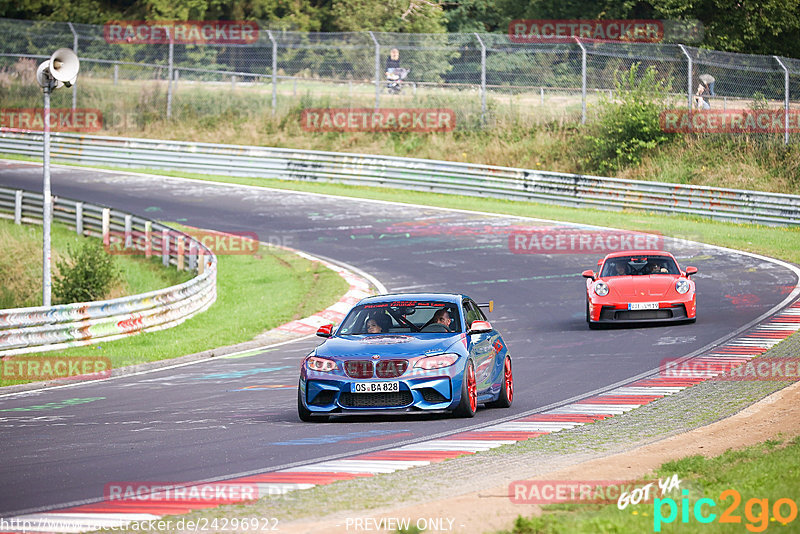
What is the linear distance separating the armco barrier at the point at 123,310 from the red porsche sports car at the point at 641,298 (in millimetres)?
7904

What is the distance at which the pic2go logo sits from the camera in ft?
20.5

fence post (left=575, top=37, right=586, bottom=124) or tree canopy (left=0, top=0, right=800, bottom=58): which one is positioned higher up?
tree canopy (left=0, top=0, right=800, bottom=58)

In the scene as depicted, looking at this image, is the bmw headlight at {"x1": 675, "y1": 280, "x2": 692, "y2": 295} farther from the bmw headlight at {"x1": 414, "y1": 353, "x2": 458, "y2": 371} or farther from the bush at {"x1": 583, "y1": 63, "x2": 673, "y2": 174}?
the bush at {"x1": 583, "y1": 63, "x2": 673, "y2": 174}

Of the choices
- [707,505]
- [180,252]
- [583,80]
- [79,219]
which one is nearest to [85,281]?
[180,252]

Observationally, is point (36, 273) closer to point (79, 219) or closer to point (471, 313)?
point (79, 219)

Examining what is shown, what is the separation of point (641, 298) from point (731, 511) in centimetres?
1266

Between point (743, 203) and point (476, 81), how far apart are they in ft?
38.9

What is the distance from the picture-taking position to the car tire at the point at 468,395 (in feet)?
36.9

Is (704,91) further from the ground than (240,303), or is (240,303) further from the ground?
(704,91)

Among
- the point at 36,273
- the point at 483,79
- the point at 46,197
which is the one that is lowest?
the point at 36,273

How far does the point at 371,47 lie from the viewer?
41281 mm

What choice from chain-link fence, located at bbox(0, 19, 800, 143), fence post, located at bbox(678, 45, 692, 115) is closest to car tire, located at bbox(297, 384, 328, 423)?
chain-link fence, located at bbox(0, 19, 800, 143)

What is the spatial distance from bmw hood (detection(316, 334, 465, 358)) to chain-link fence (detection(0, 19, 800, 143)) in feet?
86.5

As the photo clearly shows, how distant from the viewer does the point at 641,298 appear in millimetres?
18938
